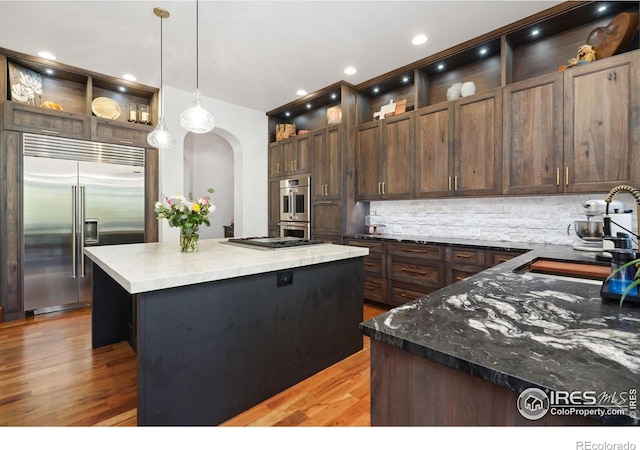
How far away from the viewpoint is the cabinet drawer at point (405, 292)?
3234 millimetres

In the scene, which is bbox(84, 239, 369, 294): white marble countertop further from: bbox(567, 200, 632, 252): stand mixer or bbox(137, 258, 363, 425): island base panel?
bbox(567, 200, 632, 252): stand mixer

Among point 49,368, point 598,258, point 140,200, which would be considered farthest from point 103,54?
point 598,258

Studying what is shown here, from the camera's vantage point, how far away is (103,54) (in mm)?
Result: 3240

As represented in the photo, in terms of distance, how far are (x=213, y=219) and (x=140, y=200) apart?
9.58 feet

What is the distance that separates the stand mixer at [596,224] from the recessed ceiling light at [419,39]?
2.04 meters

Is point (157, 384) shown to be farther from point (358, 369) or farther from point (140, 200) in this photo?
point (140, 200)

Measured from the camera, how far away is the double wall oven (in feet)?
14.8

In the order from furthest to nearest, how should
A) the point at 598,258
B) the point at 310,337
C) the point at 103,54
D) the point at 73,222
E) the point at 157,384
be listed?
the point at 73,222, the point at 103,54, the point at 310,337, the point at 598,258, the point at 157,384

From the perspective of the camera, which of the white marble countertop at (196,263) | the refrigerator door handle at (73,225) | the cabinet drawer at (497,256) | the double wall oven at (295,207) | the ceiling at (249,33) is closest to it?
the white marble countertop at (196,263)

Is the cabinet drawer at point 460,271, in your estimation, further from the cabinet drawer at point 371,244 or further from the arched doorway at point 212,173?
the arched doorway at point 212,173

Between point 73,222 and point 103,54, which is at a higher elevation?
point 103,54

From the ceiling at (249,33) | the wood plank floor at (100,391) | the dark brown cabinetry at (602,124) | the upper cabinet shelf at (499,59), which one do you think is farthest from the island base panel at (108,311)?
the dark brown cabinetry at (602,124)

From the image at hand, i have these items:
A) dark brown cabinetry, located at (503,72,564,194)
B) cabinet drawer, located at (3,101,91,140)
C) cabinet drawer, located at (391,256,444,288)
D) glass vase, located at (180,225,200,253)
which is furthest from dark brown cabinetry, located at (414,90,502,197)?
cabinet drawer, located at (3,101,91,140)
